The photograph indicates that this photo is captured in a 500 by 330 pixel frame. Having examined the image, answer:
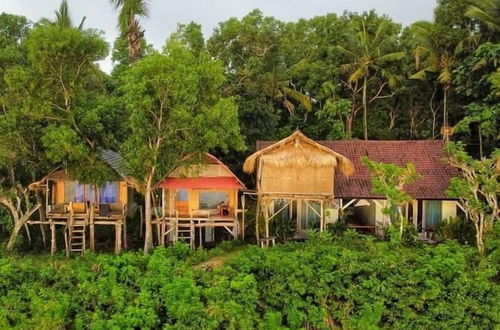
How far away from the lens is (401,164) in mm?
19578

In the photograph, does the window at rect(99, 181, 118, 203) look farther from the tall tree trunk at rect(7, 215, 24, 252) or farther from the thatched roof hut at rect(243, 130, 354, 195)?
the thatched roof hut at rect(243, 130, 354, 195)

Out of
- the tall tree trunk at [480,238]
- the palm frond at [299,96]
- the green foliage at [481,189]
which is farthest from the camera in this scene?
the palm frond at [299,96]

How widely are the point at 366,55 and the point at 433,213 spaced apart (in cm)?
1041

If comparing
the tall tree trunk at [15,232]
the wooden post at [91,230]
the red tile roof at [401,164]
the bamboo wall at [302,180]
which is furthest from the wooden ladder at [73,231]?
the red tile roof at [401,164]

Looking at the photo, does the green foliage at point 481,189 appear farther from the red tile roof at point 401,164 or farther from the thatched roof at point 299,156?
the thatched roof at point 299,156

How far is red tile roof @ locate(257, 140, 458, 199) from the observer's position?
60.7 feet

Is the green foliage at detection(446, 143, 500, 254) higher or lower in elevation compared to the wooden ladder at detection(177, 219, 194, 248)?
higher

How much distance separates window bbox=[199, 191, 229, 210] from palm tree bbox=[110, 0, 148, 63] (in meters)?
6.04

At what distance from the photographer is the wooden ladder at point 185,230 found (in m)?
17.9

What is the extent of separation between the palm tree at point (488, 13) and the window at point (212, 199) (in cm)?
1268

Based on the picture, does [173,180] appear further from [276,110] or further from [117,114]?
[276,110]

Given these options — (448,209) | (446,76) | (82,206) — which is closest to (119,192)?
(82,206)

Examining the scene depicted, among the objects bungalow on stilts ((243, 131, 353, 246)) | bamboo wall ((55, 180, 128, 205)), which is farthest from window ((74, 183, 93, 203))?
bungalow on stilts ((243, 131, 353, 246))

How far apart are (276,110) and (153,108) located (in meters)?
12.4
